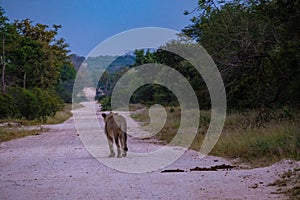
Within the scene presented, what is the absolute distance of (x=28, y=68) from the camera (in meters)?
54.7

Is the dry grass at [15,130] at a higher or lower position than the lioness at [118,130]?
lower

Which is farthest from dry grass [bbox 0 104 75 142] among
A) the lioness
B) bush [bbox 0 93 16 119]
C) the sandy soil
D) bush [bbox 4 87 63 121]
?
the sandy soil

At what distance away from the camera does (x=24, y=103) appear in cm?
4034

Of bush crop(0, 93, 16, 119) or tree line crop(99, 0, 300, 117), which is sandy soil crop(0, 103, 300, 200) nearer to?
tree line crop(99, 0, 300, 117)

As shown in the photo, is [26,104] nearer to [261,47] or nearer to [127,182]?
[261,47]

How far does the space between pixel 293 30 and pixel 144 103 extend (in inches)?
1683

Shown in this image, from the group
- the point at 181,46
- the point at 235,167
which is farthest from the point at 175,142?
the point at 181,46

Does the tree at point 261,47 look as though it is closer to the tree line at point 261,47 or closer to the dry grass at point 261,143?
the tree line at point 261,47

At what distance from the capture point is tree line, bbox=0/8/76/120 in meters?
40.5

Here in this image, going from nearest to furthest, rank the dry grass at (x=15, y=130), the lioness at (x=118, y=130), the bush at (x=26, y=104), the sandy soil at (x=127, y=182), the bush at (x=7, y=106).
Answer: the sandy soil at (x=127, y=182)
the lioness at (x=118, y=130)
the dry grass at (x=15, y=130)
the bush at (x=7, y=106)
the bush at (x=26, y=104)

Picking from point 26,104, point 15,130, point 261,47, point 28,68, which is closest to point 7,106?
point 26,104

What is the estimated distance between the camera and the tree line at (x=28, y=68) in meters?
40.5

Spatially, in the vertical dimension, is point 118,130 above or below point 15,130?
above

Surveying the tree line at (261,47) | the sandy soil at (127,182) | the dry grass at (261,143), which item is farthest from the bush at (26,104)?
the sandy soil at (127,182)
